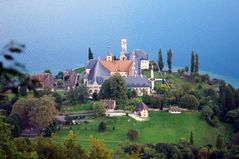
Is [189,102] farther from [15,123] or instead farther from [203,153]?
[15,123]

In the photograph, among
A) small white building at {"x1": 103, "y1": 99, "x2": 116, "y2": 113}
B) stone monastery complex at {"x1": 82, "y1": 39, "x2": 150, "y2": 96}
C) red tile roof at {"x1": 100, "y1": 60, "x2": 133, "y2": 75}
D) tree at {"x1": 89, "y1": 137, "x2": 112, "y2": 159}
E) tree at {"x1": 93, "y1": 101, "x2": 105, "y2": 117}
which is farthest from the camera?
red tile roof at {"x1": 100, "y1": 60, "x2": 133, "y2": 75}

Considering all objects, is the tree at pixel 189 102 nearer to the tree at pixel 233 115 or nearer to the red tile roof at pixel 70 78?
the tree at pixel 233 115

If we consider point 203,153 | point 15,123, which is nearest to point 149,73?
point 15,123

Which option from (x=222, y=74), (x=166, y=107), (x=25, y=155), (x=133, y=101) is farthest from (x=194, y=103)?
(x=25, y=155)

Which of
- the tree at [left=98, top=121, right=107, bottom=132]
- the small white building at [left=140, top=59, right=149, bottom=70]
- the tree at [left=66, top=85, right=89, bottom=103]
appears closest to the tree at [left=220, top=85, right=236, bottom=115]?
the tree at [left=98, top=121, right=107, bottom=132]

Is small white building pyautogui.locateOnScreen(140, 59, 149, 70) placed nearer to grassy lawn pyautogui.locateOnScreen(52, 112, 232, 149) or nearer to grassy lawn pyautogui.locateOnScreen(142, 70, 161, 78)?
grassy lawn pyautogui.locateOnScreen(142, 70, 161, 78)

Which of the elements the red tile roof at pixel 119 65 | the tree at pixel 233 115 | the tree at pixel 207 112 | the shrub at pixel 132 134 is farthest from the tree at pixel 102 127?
the red tile roof at pixel 119 65
